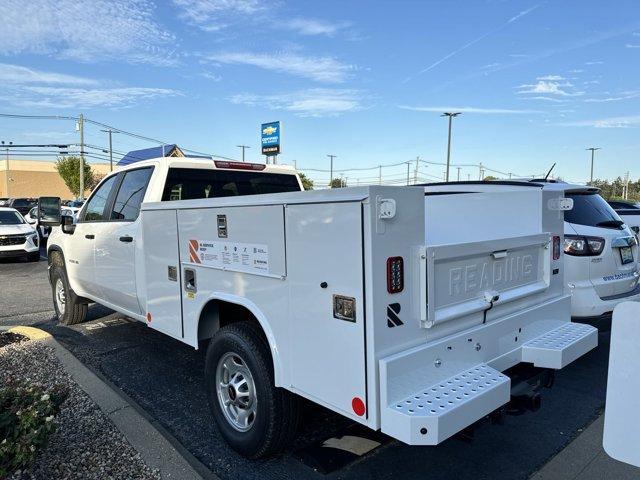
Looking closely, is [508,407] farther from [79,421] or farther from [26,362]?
[26,362]

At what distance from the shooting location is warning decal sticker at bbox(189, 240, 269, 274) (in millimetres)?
3051

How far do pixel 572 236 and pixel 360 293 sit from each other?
12.5 feet

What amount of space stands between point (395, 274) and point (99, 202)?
4.36 metres

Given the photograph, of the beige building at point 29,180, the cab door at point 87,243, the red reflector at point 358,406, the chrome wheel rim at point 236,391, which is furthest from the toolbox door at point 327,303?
the beige building at point 29,180

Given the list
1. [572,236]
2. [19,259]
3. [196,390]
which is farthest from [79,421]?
[19,259]

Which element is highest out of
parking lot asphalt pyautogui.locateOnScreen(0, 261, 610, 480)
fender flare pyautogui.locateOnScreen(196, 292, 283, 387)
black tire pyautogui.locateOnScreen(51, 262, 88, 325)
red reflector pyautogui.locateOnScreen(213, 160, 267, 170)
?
red reflector pyautogui.locateOnScreen(213, 160, 267, 170)

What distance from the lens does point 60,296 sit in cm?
699

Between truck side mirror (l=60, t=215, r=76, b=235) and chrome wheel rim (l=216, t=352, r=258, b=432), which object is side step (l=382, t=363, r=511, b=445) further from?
truck side mirror (l=60, t=215, r=76, b=235)

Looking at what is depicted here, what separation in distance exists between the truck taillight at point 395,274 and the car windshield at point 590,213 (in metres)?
3.77

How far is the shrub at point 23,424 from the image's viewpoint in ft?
8.78

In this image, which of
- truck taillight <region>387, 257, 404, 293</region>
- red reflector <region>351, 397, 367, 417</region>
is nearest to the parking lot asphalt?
red reflector <region>351, 397, 367, 417</region>

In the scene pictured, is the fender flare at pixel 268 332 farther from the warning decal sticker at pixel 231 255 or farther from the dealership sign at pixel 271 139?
the dealership sign at pixel 271 139

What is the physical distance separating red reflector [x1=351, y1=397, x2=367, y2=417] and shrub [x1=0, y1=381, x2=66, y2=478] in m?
1.72

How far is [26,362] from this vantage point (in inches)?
205
